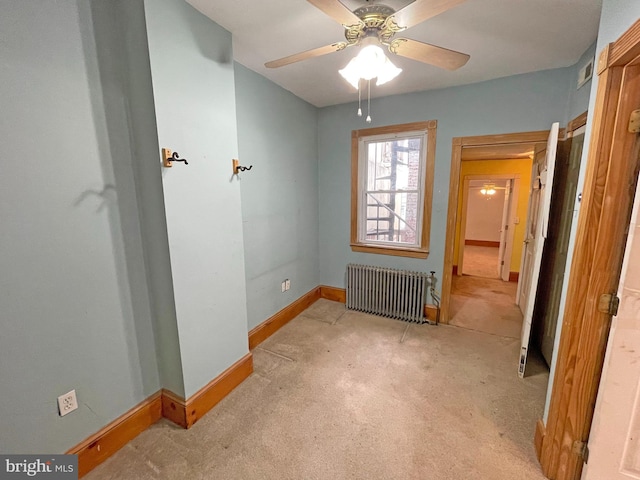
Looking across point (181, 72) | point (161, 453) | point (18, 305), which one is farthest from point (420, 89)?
point (161, 453)

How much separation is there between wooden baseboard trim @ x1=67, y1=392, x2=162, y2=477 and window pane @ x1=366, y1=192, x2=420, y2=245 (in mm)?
2650

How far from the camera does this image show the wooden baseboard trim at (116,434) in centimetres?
138

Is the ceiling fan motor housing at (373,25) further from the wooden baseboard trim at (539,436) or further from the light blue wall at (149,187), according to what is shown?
the wooden baseboard trim at (539,436)

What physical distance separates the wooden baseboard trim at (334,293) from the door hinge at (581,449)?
2.37 metres

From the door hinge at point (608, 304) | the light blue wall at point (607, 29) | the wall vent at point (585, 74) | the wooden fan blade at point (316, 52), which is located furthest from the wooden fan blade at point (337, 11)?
the wall vent at point (585, 74)

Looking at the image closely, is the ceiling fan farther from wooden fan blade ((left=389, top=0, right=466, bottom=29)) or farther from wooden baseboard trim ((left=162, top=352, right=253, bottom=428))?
wooden baseboard trim ((left=162, top=352, right=253, bottom=428))

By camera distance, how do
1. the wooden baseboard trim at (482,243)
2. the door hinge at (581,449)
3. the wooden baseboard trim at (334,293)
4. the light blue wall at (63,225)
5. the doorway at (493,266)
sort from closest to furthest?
the light blue wall at (63,225), the door hinge at (581,449), the doorway at (493,266), the wooden baseboard trim at (334,293), the wooden baseboard trim at (482,243)

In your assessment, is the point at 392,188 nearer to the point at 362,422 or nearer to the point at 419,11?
the point at 419,11

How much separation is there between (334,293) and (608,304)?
2.68 meters

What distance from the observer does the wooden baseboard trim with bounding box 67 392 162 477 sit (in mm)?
1382

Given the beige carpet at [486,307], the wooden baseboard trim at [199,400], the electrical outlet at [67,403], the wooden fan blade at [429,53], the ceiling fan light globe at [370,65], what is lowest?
the beige carpet at [486,307]

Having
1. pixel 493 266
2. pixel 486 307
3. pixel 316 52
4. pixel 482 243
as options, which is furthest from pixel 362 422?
pixel 482 243

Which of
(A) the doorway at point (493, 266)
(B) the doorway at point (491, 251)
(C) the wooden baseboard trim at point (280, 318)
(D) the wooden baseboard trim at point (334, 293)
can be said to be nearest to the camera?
(C) the wooden baseboard trim at point (280, 318)

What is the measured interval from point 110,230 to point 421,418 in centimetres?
221
